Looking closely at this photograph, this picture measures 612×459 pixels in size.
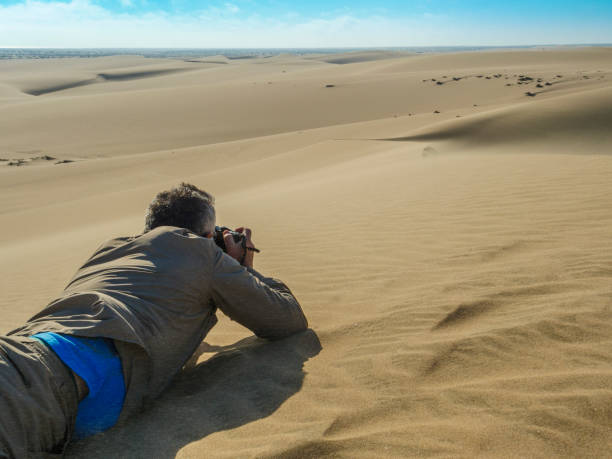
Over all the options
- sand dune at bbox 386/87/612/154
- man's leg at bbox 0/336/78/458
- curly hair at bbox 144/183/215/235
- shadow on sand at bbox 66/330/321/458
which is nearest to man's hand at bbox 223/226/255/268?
curly hair at bbox 144/183/215/235

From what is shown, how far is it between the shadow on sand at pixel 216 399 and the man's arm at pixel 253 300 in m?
0.15

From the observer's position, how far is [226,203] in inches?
349

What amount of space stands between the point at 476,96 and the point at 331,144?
41.6ft

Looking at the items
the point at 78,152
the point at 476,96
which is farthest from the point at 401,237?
the point at 476,96

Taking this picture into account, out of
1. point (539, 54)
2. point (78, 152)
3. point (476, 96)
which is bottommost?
point (78, 152)

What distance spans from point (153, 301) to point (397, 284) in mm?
2058

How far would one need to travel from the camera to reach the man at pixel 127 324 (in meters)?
1.93

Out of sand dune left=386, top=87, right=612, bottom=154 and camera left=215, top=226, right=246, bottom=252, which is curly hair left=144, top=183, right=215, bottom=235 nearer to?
camera left=215, top=226, right=246, bottom=252

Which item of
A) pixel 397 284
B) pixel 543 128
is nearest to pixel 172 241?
pixel 397 284

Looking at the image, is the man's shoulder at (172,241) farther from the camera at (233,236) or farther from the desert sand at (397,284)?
the desert sand at (397,284)

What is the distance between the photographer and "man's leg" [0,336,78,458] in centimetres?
181

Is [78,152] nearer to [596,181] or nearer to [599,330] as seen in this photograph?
[596,181]

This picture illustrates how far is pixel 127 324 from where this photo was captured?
7.28 feet

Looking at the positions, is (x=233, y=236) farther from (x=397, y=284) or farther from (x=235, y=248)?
(x=397, y=284)
